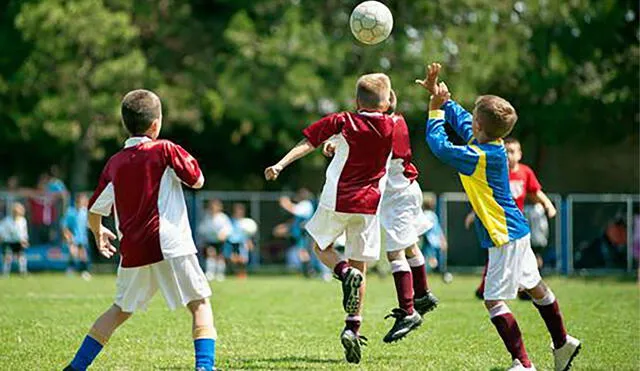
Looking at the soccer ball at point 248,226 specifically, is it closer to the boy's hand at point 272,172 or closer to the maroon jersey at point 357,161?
the maroon jersey at point 357,161

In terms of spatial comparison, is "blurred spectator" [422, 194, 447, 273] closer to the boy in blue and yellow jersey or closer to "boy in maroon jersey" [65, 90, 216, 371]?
the boy in blue and yellow jersey

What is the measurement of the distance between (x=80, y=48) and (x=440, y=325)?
20330 millimetres

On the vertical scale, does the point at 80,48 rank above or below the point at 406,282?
above

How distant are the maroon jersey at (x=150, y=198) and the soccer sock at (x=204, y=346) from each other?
493 mm

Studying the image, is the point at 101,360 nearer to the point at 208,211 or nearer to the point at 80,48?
the point at 208,211

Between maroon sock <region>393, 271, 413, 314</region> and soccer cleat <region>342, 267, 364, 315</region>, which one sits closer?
soccer cleat <region>342, 267, 364, 315</region>

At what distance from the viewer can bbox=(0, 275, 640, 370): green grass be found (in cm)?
855

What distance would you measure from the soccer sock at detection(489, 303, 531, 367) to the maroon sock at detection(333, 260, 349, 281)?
131 cm

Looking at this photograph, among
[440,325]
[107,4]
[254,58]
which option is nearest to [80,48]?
[107,4]

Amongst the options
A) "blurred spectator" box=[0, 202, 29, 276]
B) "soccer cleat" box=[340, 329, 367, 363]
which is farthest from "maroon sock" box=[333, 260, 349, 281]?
"blurred spectator" box=[0, 202, 29, 276]

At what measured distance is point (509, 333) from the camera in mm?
7785

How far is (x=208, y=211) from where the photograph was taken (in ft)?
88.8

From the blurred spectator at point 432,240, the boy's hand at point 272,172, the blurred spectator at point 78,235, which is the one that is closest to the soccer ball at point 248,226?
the blurred spectator at point 78,235

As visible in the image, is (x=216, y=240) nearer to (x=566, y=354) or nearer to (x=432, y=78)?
(x=432, y=78)
